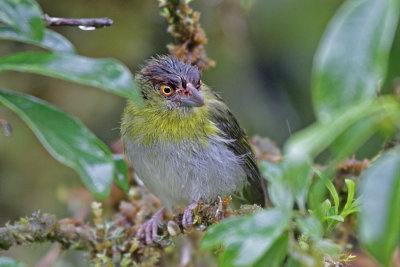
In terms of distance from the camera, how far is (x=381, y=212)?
0.90 metres

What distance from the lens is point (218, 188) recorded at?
118 inches

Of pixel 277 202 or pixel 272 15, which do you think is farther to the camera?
pixel 272 15

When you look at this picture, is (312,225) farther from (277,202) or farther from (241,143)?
(241,143)

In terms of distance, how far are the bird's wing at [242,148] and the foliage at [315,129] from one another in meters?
1.86

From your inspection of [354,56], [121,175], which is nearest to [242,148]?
[121,175]

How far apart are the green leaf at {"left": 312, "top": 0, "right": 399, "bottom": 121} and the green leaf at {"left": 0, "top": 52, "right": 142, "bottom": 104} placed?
0.39 meters

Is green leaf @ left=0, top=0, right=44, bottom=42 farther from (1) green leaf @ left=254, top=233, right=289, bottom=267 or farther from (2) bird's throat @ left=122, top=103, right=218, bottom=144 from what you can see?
(2) bird's throat @ left=122, top=103, right=218, bottom=144

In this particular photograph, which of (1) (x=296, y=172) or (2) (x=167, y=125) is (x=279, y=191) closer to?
(1) (x=296, y=172)

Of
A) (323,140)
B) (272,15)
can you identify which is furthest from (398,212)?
(272,15)

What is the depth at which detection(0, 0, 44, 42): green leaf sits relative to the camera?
3.84ft

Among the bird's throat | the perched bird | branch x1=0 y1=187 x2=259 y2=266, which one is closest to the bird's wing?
the perched bird

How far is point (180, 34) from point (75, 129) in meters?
1.83

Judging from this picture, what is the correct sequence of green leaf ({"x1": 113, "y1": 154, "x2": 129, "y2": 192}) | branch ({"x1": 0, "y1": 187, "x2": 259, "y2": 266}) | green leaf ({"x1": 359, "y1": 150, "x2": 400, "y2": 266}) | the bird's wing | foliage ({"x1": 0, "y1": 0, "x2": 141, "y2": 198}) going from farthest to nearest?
1. the bird's wing
2. branch ({"x1": 0, "y1": 187, "x2": 259, "y2": 266})
3. green leaf ({"x1": 113, "y1": 154, "x2": 129, "y2": 192})
4. foliage ({"x1": 0, "y1": 0, "x2": 141, "y2": 198})
5. green leaf ({"x1": 359, "y1": 150, "x2": 400, "y2": 266})

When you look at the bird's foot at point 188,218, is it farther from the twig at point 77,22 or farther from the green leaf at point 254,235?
the green leaf at point 254,235
